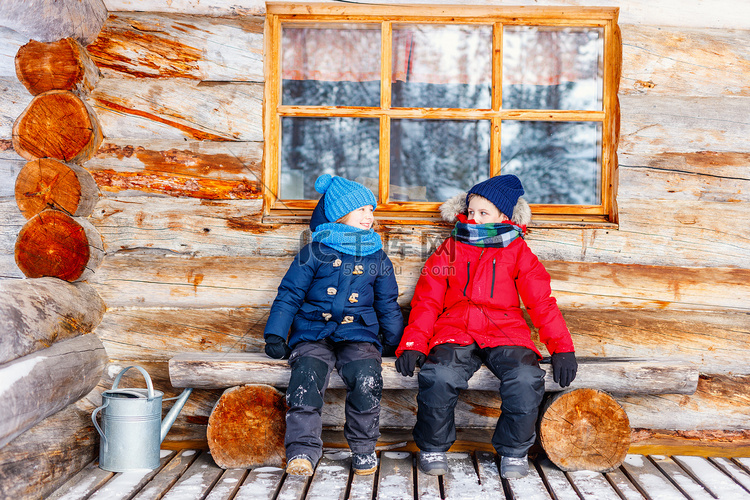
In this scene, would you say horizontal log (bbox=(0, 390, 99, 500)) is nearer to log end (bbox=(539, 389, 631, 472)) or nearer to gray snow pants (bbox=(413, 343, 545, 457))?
gray snow pants (bbox=(413, 343, 545, 457))

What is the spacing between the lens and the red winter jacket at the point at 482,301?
275 cm

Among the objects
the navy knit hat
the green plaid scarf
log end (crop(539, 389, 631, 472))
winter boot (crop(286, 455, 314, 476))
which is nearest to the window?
the navy knit hat

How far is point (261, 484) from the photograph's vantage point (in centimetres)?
254

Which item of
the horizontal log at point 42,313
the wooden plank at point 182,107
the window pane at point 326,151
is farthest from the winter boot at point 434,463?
the wooden plank at point 182,107

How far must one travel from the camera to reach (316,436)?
2.53 metres

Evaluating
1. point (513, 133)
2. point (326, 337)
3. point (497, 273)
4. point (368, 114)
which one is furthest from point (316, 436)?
point (513, 133)

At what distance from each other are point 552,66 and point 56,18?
2.76 meters

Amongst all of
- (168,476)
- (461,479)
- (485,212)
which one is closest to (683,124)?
(485,212)

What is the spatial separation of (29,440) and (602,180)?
3.31 meters

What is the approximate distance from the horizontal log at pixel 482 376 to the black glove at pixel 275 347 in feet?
0.13

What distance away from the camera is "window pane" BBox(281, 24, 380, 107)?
3354 millimetres

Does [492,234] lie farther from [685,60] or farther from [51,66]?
[51,66]

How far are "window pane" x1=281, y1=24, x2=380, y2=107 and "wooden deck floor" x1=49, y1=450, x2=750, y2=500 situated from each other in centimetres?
210

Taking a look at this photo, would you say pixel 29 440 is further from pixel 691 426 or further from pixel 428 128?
pixel 691 426
